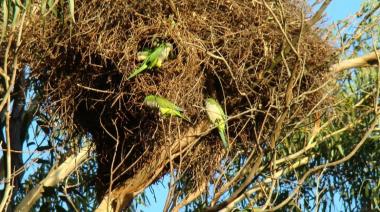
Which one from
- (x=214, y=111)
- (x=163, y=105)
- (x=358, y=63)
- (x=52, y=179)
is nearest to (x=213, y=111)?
(x=214, y=111)

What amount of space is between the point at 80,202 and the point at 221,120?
6.83 ft

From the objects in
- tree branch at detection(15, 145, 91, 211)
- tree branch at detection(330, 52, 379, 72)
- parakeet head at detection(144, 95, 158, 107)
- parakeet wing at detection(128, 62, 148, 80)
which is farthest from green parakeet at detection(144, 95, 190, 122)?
tree branch at detection(15, 145, 91, 211)

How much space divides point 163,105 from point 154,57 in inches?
9.9

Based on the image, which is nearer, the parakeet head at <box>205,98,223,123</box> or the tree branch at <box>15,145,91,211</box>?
the parakeet head at <box>205,98,223,123</box>

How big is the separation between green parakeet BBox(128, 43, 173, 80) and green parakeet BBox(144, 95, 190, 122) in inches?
5.8

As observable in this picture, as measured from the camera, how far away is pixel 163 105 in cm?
412

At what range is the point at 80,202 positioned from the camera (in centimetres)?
611

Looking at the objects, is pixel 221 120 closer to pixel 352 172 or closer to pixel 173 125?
pixel 173 125

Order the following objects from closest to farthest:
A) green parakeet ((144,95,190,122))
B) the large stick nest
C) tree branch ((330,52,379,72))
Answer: green parakeet ((144,95,190,122))
the large stick nest
tree branch ((330,52,379,72))

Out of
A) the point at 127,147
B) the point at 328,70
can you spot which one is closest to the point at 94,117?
the point at 127,147

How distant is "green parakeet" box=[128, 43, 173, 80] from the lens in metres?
4.21

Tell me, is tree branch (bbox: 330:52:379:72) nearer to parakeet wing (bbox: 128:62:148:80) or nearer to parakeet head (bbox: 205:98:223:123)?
parakeet head (bbox: 205:98:223:123)

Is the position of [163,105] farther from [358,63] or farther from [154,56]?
[358,63]

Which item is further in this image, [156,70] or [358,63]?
[358,63]
